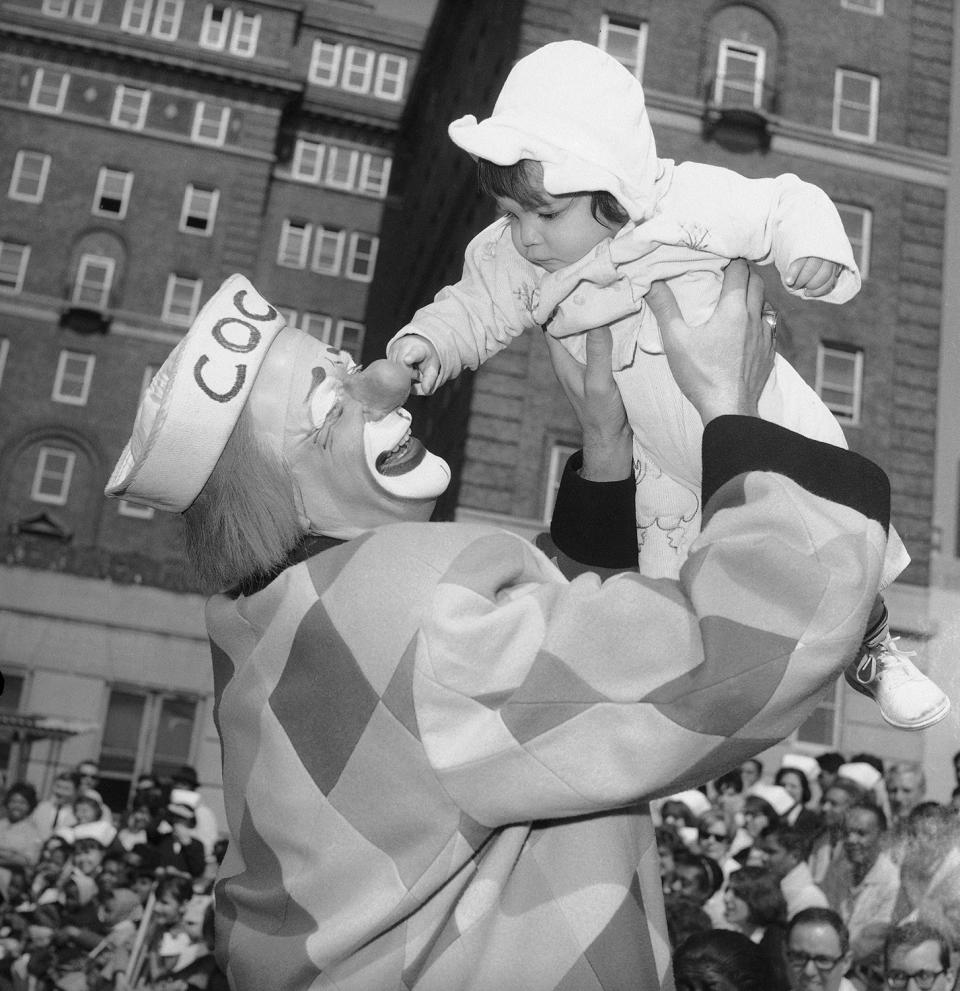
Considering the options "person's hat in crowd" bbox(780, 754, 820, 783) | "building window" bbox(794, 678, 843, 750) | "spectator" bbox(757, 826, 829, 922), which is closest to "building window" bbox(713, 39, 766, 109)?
"building window" bbox(794, 678, 843, 750)

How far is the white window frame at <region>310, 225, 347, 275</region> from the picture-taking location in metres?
37.5

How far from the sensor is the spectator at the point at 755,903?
246 inches

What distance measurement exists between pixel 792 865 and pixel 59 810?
8486 mm

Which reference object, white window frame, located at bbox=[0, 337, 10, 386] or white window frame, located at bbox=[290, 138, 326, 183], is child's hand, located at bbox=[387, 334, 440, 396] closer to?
white window frame, located at bbox=[0, 337, 10, 386]

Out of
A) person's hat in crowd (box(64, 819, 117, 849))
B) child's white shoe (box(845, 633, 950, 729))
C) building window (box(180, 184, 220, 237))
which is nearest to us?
child's white shoe (box(845, 633, 950, 729))

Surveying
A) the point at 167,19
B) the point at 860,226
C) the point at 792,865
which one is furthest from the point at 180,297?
the point at 792,865

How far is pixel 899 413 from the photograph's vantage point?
2134cm

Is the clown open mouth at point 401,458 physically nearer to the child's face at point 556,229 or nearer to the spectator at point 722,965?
the child's face at point 556,229

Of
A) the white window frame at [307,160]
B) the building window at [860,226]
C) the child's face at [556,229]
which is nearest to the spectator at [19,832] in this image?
the child's face at [556,229]

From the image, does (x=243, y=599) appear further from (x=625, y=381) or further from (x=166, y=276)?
(x=166, y=276)

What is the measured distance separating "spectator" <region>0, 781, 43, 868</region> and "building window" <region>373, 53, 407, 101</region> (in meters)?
31.3

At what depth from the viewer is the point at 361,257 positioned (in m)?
38.0

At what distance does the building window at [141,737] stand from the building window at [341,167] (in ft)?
58.4

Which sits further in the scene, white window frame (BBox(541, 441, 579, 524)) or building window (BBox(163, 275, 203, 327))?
building window (BBox(163, 275, 203, 327))
